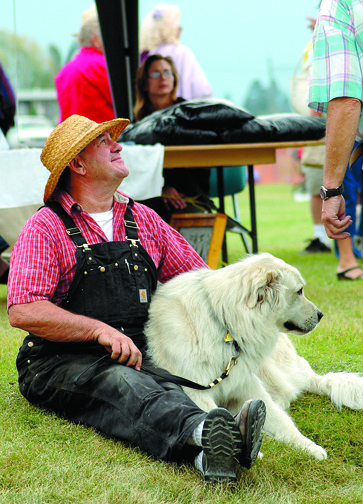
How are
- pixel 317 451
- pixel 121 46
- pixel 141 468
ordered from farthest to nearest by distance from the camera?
1. pixel 121 46
2. pixel 317 451
3. pixel 141 468

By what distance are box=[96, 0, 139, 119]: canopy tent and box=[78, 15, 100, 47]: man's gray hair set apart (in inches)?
14.6

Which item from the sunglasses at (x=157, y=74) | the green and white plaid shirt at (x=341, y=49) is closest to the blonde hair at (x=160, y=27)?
the sunglasses at (x=157, y=74)

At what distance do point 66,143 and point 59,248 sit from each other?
0.56m

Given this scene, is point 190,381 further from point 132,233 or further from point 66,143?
point 66,143

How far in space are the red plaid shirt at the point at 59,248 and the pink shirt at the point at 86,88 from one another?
11.9ft

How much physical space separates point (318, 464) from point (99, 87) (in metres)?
5.20

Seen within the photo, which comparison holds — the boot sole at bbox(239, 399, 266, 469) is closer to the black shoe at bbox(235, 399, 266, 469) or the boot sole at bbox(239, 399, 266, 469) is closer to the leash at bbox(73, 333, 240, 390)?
the black shoe at bbox(235, 399, 266, 469)

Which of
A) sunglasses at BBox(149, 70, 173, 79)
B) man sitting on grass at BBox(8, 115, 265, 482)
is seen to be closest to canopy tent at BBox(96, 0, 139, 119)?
sunglasses at BBox(149, 70, 173, 79)

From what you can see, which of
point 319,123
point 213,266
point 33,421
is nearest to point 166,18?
point 319,123

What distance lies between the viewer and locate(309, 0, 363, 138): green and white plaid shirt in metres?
2.55

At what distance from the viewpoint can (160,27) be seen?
267 inches

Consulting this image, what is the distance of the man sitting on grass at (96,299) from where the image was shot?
7.32ft

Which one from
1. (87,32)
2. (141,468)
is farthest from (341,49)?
(87,32)

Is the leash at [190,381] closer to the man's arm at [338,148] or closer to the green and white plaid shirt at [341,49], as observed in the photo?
the man's arm at [338,148]
